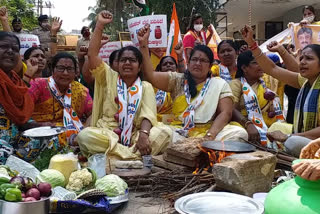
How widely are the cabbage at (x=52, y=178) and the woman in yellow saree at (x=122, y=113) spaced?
1.01 m

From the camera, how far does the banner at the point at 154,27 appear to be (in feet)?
19.0

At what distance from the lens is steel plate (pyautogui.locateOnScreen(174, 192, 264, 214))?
2.30 m

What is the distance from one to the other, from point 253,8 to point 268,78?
11.4 metres

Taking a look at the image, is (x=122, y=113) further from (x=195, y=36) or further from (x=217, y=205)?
(x=195, y=36)

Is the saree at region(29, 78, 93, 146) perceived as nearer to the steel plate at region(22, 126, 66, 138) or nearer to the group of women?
the group of women

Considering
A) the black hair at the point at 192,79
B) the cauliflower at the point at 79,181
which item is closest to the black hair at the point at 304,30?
the black hair at the point at 192,79

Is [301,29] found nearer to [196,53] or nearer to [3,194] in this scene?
[196,53]

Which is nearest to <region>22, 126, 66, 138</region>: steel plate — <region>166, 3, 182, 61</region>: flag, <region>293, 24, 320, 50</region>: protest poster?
<region>166, 3, 182, 61</region>: flag

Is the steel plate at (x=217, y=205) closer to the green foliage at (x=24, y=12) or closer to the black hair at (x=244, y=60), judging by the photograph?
the black hair at (x=244, y=60)

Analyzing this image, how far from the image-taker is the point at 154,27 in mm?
6031

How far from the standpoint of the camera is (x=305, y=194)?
190 cm

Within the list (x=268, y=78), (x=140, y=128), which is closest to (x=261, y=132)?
(x=268, y=78)

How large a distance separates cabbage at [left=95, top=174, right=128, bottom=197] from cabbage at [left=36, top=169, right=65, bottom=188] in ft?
1.04

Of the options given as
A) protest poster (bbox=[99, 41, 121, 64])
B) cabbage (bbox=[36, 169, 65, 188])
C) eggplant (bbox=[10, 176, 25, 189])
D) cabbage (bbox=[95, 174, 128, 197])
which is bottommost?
cabbage (bbox=[95, 174, 128, 197])
